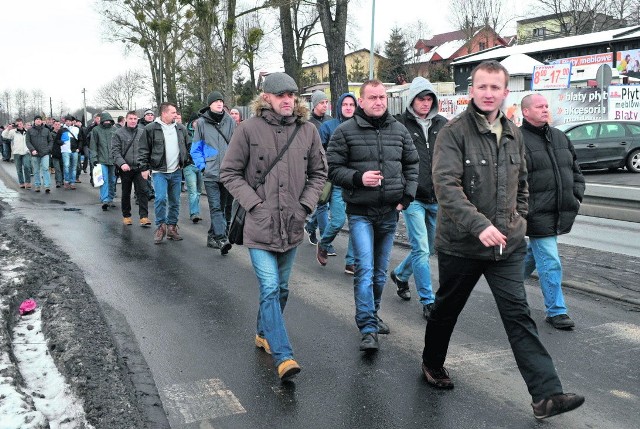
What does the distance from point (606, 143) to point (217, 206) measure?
1369cm

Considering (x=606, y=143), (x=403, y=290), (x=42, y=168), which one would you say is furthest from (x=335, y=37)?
(x=403, y=290)

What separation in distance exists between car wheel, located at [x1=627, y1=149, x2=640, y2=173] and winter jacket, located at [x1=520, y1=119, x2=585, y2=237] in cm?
1504

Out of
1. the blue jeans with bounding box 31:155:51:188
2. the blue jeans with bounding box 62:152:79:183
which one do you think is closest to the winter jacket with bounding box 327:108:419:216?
the blue jeans with bounding box 31:155:51:188

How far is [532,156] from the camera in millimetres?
5355

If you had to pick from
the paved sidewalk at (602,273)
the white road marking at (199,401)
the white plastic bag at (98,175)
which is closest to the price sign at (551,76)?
the white plastic bag at (98,175)

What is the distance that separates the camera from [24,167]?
18.3 meters

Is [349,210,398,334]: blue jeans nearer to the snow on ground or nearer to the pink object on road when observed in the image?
the snow on ground

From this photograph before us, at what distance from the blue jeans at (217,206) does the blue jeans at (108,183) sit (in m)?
5.08

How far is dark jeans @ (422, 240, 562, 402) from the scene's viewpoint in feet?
12.0

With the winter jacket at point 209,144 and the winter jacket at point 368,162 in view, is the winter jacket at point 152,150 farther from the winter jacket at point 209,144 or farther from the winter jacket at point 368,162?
the winter jacket at point 368,162

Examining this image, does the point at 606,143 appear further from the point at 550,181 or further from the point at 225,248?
the point at 550,181

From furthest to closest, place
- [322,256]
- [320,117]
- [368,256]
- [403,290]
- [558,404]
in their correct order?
[320,117], [322,256], [403,290], [368,256], [558,404]

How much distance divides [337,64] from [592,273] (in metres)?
14.2

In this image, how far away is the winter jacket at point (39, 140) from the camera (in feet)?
55.3
